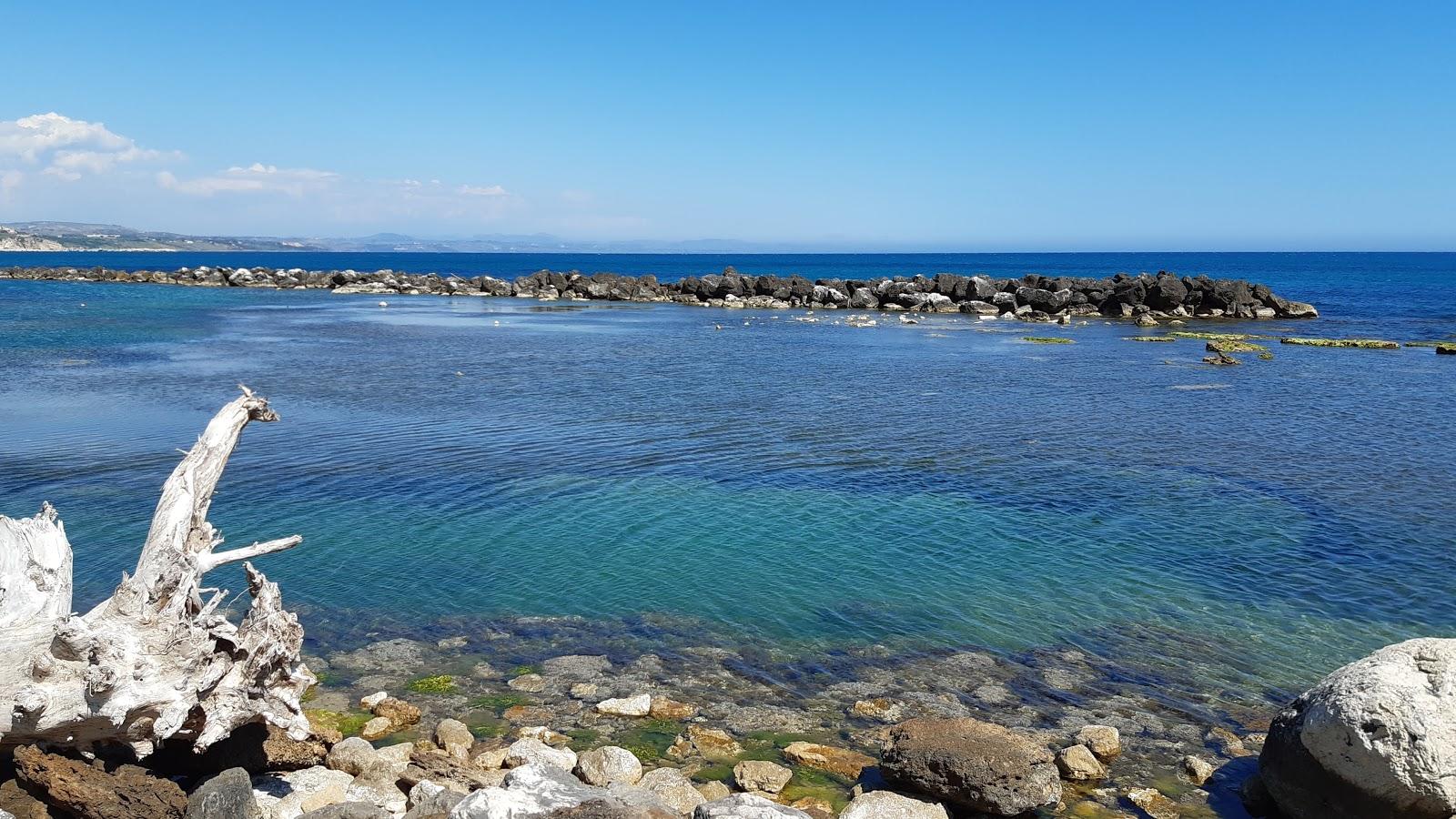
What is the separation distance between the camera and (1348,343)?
4975 cm

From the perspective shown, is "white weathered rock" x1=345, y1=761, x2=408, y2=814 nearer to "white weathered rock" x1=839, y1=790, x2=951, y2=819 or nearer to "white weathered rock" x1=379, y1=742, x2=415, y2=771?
"white weathered rock" x1=379, y1=742, x2=415, y2=771

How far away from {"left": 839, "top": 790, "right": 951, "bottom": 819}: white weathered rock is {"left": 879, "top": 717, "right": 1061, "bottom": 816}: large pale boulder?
232 mm

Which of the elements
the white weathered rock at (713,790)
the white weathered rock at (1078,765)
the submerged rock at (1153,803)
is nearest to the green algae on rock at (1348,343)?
the white weathered rock at (1078,765)

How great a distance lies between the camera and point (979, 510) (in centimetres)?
1872

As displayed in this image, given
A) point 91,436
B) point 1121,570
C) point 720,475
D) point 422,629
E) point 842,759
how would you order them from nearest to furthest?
point 842,759
point 422,629
point 1121,570
point 720,475
point 91,436

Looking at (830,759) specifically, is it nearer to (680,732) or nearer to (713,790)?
(713,790)

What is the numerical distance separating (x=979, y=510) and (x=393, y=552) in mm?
10596

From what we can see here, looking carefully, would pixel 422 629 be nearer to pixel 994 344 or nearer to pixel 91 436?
pixel 91 436

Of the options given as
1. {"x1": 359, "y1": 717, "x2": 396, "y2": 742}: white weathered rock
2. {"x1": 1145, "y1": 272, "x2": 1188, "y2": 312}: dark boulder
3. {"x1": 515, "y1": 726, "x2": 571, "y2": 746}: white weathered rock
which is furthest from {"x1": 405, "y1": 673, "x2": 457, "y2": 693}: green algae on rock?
{"x1": 1145, "y1": 272, "x2": 1188, "y2": 312}: dark boulder

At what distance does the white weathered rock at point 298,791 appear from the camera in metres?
8.48

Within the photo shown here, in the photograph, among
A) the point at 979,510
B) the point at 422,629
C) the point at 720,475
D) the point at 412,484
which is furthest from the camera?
the point at 720,475

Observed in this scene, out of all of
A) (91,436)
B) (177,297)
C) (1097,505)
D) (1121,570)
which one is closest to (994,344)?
(1097,505)

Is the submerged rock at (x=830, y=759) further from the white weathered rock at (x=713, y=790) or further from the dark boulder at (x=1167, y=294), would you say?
the dark boulder at (x=1167, y=294)

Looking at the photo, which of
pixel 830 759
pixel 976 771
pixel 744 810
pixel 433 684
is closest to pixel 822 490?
pixel 433 684
